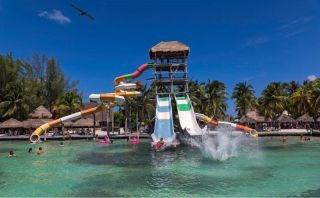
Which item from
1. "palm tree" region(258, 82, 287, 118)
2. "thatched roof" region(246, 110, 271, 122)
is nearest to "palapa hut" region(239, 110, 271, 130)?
"thatched roof" region(246, 110, 271, 122)

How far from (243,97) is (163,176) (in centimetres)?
4608

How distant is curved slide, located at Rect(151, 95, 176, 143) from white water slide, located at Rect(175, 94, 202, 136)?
1135 mm

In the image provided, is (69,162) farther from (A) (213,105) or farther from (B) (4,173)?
(A) (213,105)

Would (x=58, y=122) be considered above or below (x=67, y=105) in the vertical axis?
below

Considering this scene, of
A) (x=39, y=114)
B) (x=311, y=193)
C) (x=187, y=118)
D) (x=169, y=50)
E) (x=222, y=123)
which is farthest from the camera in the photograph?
(x=39, y=114)

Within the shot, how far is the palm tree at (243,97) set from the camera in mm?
59375

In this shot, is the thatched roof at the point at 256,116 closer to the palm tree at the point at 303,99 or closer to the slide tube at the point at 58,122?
the palm tree at the point at 303,99

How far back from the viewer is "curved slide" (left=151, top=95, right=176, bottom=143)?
27.6 metres

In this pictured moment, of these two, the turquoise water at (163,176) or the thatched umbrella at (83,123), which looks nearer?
the turquoise water at (163,176)

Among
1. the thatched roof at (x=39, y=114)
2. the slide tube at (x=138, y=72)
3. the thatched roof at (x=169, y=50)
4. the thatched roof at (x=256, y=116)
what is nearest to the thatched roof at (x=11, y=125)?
the thatched roof at (x=39, y=114)

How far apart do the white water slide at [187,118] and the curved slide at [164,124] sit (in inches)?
44.7

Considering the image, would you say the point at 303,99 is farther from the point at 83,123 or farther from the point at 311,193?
the point at 311,193

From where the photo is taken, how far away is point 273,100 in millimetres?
55000

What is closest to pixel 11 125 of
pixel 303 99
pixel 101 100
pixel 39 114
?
pixel 39 114
